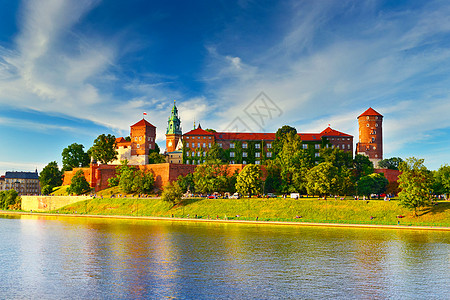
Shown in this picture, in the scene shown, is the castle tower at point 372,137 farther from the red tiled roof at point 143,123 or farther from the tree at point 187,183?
the red tiled roof at point 143,123

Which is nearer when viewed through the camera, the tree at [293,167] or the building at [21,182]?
the tree at [293,167]

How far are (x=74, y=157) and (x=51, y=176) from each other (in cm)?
762

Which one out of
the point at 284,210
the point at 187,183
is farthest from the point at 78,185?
the point at 284,210

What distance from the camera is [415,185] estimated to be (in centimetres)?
5288

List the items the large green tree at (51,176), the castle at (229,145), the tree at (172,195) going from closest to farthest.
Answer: the tree at (172,195) < the castle at (229,145) < the large green tree at (51,176)

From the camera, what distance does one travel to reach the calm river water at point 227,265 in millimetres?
22062

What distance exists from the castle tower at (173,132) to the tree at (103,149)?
63.4 ft

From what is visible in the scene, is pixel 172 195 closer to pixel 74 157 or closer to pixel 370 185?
pixel 370 185

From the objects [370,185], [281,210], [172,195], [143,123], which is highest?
[143,123]

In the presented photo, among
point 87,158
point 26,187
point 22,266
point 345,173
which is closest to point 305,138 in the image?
point 345,173

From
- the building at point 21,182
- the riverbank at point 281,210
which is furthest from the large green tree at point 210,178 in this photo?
the building at point 21,182

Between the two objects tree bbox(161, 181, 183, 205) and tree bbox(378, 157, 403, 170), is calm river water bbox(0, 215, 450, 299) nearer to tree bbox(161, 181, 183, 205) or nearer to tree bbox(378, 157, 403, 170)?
tree bbox(161, 181, 183, 205)

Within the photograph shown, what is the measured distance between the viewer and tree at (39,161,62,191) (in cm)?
9931

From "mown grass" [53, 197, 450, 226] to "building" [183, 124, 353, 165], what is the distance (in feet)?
70.8
